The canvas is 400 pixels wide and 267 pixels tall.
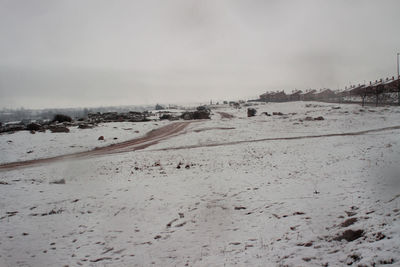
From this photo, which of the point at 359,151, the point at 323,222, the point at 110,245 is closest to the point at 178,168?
the point at 110,245

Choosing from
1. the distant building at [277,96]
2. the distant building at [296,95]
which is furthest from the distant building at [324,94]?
the distant building at [277,96]

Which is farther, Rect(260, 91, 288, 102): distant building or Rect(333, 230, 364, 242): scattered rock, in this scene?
Rect(260, 91, 288, 102): distant building

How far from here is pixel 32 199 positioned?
10422 millimetres

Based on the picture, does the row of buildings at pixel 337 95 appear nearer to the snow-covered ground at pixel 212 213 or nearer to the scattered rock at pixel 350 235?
the snow-covered ground at pixel 212 213

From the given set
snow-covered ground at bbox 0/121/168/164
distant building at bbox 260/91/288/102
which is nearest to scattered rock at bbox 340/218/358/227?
snow-covered ground at bbox 0/121/168/164

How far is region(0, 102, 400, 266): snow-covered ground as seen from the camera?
539 cm

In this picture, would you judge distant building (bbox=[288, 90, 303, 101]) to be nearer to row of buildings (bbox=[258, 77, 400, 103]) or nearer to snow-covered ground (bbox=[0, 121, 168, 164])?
row of buildings (bbox=[258, 77, 400, 103])

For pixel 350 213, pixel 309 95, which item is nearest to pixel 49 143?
pixel 350 213

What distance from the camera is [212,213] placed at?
841 centimetres

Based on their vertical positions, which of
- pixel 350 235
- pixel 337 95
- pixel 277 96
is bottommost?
pixel 350 235

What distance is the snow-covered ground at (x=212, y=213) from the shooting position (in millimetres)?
5387

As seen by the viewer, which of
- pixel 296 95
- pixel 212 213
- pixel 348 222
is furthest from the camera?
pixel 296 95

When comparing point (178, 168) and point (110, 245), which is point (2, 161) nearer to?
point (178, 168)

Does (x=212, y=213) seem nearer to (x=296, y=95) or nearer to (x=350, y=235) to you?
(x=350, y=235)
